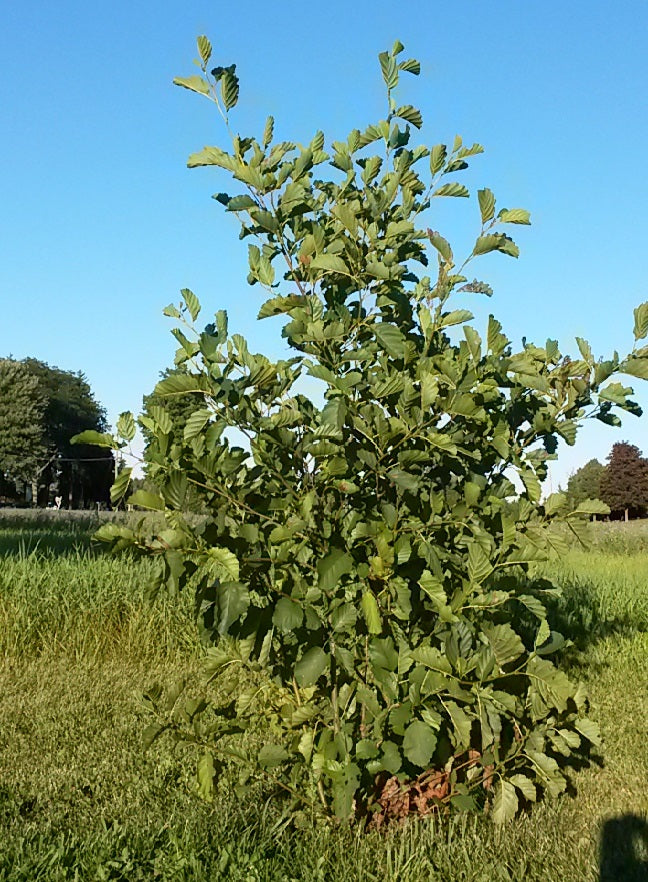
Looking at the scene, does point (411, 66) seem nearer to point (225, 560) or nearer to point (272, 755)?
point (225, 560)

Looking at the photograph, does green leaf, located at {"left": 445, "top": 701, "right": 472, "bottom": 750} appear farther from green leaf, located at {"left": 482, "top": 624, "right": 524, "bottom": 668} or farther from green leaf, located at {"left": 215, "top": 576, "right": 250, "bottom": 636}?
green leaf, located at {"left": 215, "top": 576, "right": 250, "bottom": 636}

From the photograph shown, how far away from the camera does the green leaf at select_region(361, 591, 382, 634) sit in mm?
2796

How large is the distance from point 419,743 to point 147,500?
3.82 ft

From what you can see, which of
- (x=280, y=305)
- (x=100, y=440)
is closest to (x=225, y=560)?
(x=100, y=440)

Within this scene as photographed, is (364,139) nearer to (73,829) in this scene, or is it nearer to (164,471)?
(164,471)

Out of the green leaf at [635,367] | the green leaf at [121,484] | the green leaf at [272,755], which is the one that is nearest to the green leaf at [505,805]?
the green leaf at [272,755]

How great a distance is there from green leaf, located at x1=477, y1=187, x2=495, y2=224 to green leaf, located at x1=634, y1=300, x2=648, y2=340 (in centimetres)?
68

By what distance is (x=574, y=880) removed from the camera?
2936 millimetres

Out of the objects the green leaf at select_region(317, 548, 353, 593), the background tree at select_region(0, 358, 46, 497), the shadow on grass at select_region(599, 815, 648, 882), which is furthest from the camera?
the background tree at select_region(0, 358, 46, 497)

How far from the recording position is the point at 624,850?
328 centimetres

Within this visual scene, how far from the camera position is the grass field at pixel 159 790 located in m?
2.87

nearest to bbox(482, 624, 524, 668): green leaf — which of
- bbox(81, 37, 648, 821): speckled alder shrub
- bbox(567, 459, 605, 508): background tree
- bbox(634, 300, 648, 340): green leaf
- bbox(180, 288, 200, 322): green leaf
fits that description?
bbox(81, 37, 648, 821): speckled alder shrub

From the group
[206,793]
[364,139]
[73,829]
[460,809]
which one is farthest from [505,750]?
[364,139]

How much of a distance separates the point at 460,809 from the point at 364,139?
259cm
